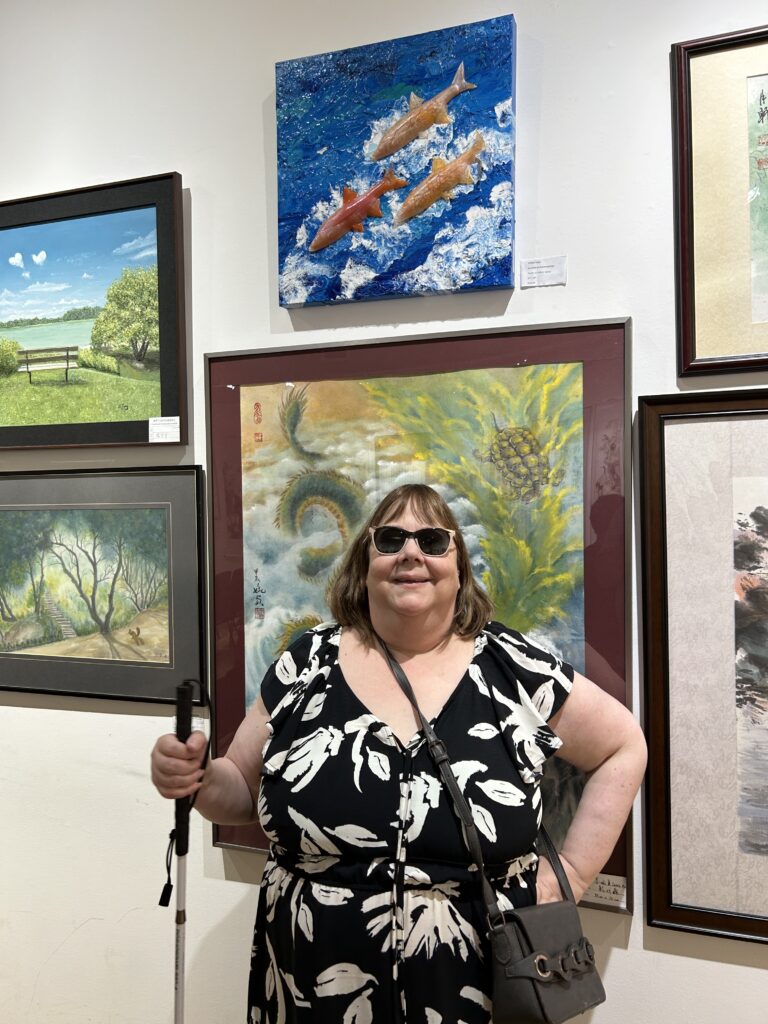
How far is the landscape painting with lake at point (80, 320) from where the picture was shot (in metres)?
1.78

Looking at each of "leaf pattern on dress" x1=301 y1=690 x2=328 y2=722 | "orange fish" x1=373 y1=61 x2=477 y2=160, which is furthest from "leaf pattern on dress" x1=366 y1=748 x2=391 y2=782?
"orange fish" x1=373 y1=61 x2=477 y2=160

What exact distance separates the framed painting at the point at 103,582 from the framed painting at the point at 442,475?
0.24ft

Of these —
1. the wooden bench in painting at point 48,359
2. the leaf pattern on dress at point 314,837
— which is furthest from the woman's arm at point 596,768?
the wooden bench in painting at point 48,359

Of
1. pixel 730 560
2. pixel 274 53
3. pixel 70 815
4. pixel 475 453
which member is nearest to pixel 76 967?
pixel 70 815

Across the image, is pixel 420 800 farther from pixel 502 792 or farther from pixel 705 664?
pixel 705 664

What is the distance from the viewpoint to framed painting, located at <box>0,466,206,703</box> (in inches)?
69.2

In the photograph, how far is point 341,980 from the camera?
1.24 m

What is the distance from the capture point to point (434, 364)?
157 centimetres

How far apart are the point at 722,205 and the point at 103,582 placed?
1432 millimetres

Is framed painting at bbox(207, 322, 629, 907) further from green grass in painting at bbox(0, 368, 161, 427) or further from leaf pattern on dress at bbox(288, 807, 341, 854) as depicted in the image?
leaf pattern on dress at bbox(288, 807, 341, 854)

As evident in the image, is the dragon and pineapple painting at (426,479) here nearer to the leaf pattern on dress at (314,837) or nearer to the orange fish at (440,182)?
the orange fish at (440,182)

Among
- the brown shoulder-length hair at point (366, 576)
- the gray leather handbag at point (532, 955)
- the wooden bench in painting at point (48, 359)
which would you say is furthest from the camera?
the wooden bench in painting at point (48, 359)

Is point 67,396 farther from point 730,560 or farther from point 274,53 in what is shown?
point 730,560

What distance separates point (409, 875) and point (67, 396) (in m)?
1.25
